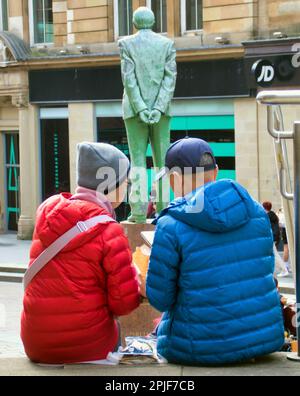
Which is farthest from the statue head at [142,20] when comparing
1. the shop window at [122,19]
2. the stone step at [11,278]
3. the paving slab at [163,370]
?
the shop window at [122,19]

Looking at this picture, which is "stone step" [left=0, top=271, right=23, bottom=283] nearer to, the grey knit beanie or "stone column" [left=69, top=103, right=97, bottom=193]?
"stone column" [left=69, top=103, right=97, bottom=193]

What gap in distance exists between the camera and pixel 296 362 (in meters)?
4.64

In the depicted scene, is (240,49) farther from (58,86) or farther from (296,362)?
(296,362)

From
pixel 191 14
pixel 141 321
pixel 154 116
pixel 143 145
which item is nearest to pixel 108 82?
pixel 191 14

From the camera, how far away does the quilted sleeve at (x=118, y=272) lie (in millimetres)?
4957

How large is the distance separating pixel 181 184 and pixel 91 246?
0.53 m

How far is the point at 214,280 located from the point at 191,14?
66.0ft

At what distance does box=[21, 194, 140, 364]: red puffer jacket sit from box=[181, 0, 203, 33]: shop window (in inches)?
769

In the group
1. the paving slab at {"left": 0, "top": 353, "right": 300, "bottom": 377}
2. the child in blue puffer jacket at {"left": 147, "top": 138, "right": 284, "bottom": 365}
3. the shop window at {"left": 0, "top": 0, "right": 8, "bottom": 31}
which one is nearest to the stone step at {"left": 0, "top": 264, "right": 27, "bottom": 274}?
the shop window at {"left": 0, "top": 0, "right": 8, "bottom": 31}

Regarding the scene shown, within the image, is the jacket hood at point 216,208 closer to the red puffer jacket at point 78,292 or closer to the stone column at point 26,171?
the red puffer jacket at point 78,292

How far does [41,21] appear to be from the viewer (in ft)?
88.6

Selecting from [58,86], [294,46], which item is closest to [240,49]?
[294,46]

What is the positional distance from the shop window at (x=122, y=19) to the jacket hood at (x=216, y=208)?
20.9 metres

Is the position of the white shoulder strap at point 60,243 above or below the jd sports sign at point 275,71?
below
